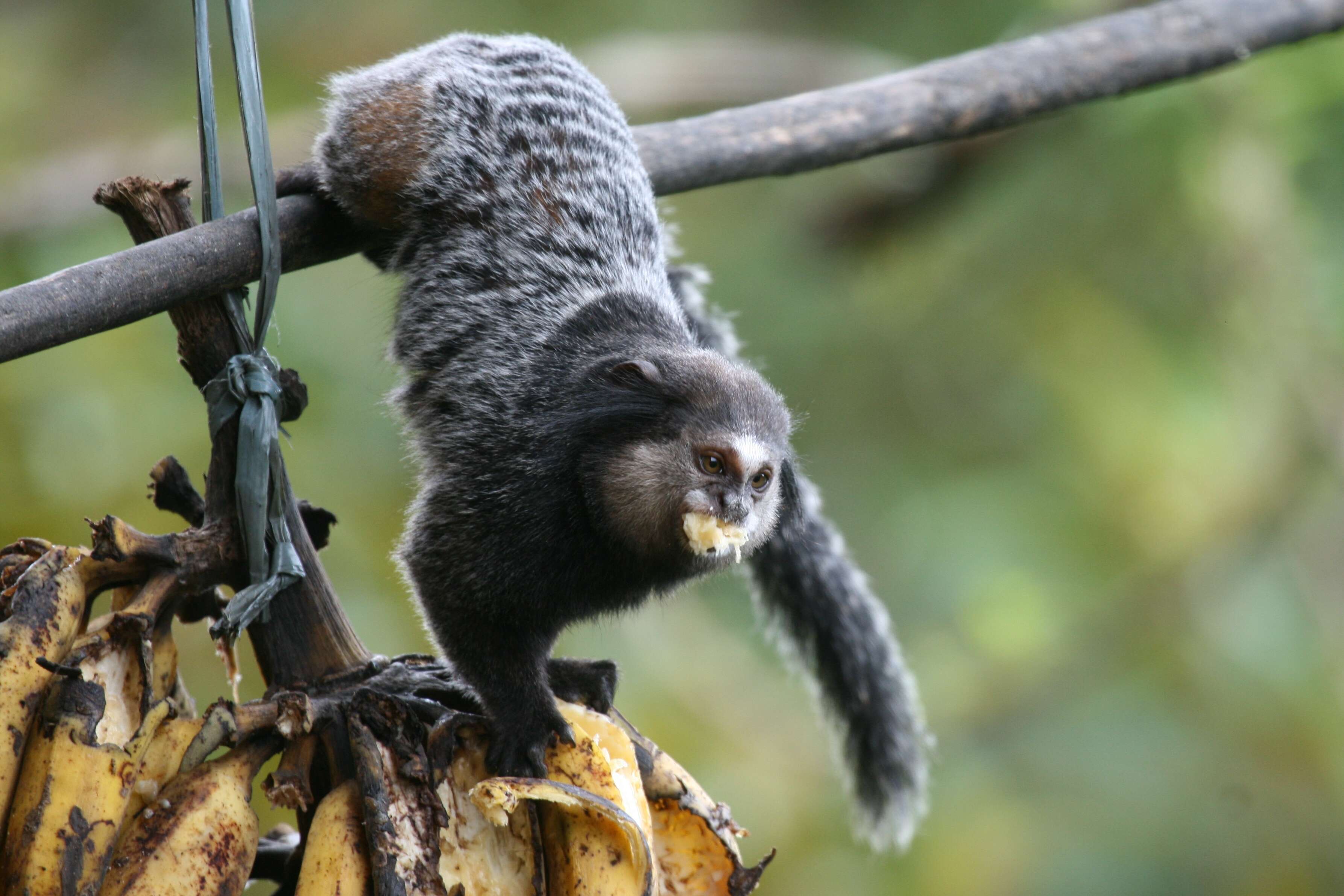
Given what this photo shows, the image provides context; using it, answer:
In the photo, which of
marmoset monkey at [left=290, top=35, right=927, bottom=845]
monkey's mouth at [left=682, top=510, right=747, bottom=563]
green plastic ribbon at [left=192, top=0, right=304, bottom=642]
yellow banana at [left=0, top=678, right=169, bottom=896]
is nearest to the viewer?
yellow banana at [left=0, top=678, right=169, bottom=896]

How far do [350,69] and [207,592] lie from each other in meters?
1.83

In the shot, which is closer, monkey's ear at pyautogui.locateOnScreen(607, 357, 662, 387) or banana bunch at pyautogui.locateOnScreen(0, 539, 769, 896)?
banana bunch at pyautogui.locateOnScreen(0, 539, 769, 896)

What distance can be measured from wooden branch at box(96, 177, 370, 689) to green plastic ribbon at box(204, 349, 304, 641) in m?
0.03

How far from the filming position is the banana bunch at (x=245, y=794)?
1.67 m

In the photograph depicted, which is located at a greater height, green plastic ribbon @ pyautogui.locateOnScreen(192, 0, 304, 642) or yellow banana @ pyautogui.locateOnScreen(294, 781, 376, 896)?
green plastic ribbon @ pyautogui.locateOnScreen(192, 0, 304, 642)

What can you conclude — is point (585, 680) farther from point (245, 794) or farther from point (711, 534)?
point (245, 794)

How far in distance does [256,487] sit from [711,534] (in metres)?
0.75

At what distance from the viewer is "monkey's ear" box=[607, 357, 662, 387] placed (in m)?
2.34

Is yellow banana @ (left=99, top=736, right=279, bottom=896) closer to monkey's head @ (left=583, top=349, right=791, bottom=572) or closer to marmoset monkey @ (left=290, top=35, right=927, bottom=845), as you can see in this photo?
marmoset monkey @ (left=290, top=35, right=927, bottom=845)

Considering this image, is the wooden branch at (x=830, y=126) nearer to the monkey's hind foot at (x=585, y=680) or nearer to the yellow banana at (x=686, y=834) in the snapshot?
the monkey's hind foot at (x=585, y=680)

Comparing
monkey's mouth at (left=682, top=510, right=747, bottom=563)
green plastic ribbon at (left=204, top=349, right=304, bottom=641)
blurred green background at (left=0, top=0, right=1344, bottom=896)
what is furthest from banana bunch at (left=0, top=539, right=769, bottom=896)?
blurred green background at (left=0, top=0, right=1344, bottom=896)

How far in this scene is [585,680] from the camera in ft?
8.25

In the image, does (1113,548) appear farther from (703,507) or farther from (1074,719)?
(703,507)

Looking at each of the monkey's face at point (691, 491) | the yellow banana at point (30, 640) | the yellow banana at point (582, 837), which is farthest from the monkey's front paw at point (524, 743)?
the yellow banana at point (30, 640)
